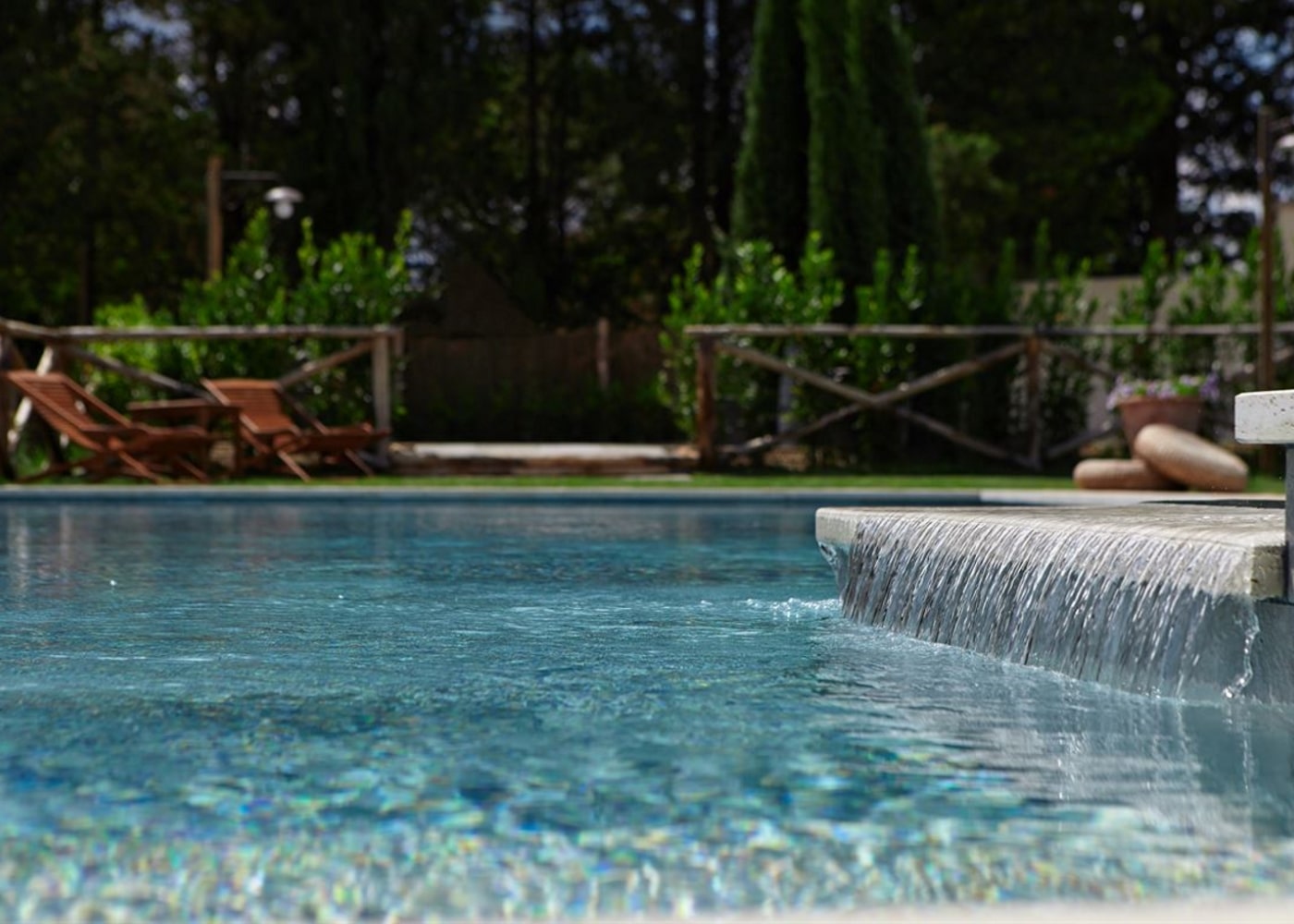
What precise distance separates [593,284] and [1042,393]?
1418 centimetres

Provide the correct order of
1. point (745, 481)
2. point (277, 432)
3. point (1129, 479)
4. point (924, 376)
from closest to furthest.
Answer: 1. point (1129, 479)
2. point (745, 481)
3. point (277, 432)
4. point (924, 376)

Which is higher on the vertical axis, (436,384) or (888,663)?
(436,384)

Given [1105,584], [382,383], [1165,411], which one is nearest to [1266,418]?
[1105,584]

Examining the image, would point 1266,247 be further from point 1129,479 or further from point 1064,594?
point 1064,594

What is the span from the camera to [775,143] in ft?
62.0

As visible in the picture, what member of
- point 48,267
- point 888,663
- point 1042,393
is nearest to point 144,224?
point 48,267

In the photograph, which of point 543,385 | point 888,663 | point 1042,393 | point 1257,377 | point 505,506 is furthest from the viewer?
point 543,385

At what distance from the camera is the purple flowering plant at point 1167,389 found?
14078 millimetres

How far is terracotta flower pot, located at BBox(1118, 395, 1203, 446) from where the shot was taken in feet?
45.7

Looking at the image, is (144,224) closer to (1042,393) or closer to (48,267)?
(48,267)

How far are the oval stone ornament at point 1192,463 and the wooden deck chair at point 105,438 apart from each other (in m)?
8.03

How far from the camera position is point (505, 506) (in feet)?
42.9

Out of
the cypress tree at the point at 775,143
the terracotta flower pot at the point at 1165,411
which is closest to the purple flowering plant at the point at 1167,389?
the terracotta flower pot at the point at 1165,411

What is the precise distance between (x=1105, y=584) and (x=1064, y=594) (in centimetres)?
22
